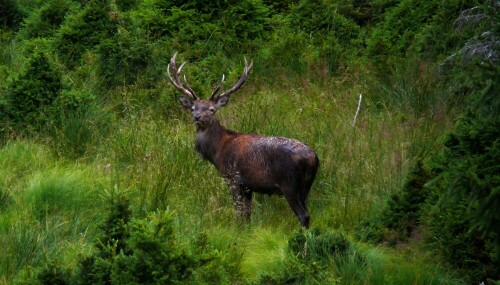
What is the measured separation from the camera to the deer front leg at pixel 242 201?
9.53 m

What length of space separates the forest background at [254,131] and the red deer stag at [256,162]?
0.17 metres

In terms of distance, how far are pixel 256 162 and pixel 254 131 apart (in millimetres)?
1686

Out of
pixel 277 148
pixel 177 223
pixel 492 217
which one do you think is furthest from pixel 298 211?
pixel 492 217

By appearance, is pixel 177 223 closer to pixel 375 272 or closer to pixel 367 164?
pixel 375 272

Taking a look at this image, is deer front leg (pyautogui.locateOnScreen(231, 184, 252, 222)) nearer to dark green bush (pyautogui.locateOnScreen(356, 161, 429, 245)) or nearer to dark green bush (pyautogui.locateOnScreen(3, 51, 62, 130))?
dark green bush (pyautogui.locateOnScreen(356, 161, 429, 245))

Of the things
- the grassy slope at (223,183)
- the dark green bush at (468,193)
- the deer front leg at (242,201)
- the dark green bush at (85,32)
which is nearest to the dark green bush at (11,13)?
the dark green bush at (85,32)

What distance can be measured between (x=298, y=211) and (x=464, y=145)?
2.65m

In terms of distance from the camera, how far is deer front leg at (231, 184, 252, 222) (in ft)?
31.3

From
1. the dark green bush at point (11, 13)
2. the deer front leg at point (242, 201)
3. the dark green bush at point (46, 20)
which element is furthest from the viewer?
the dark green bush at point (11, 13)

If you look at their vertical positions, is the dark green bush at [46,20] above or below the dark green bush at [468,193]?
below

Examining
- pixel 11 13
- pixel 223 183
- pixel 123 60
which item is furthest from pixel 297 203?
pixel 11 13

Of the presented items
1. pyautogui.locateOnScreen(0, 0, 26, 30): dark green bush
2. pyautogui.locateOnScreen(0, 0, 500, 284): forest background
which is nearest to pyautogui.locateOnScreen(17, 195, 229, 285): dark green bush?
pyautogui.locateOnScreen(0, 0, 500, 284): forest background

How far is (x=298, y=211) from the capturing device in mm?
9609

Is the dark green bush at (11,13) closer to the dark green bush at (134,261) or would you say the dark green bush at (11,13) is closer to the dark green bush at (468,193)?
the dark green bush at (468,193)
